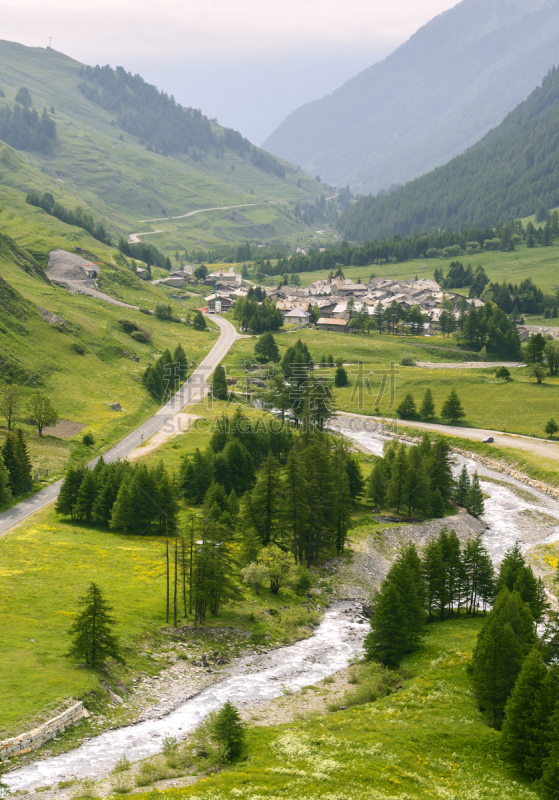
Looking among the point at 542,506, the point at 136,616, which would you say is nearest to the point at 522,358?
the point at 542,506

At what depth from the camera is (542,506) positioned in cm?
9419

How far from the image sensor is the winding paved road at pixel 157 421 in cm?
7657

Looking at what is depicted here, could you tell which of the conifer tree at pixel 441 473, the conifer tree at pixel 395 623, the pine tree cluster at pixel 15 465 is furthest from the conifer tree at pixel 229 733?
the conifer tree at pixel 441 473

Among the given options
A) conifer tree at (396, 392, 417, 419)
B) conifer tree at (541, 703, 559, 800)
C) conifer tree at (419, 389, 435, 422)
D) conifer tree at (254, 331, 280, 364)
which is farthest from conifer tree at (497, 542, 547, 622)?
conifer tree at (254, 331, 280, 364)

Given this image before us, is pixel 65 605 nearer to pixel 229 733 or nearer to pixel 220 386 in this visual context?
pixel 229 733

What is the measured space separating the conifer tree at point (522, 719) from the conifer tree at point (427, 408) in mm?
100180

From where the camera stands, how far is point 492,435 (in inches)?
4889

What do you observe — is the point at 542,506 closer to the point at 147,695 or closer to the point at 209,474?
the point at 209,474

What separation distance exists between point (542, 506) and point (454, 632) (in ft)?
145

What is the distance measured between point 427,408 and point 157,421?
54.4 metres

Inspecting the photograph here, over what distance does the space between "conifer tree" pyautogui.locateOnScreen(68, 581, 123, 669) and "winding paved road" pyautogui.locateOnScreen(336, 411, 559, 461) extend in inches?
3315

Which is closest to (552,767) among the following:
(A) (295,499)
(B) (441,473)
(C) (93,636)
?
(C) (93,636)

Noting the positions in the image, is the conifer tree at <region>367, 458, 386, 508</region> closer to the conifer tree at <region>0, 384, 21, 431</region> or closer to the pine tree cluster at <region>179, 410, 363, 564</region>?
the pine tree cluster at <region>179, 410, 363, 564</region>

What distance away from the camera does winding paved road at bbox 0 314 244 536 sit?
76569 millimetres
